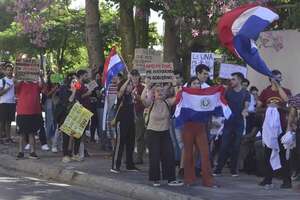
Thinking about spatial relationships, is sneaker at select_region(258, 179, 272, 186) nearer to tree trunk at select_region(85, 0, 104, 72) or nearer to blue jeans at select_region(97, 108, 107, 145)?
blue jeans at select_region(97, 108, 107, 145)

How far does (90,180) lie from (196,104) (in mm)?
2405

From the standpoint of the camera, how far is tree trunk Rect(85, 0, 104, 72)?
16.6 metres

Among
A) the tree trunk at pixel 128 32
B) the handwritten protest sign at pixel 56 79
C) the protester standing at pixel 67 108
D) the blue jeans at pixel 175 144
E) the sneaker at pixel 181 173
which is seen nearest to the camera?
the sneaker at pixel 181 173

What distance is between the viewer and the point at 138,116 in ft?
40.3

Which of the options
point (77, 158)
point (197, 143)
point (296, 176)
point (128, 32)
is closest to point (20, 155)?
point (77, 158)

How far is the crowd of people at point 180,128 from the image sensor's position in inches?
403

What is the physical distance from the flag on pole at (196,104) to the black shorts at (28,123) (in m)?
3.82

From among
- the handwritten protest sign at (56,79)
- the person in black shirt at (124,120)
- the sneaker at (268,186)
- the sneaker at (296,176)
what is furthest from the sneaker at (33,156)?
the sneaker at (296,176)

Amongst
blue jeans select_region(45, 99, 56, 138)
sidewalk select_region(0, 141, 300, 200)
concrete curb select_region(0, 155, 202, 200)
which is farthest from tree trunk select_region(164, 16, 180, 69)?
concrete curb select_region(0, 155, 202, 200)

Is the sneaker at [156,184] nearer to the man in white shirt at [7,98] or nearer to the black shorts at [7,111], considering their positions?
the man in white shirt at [7,98]

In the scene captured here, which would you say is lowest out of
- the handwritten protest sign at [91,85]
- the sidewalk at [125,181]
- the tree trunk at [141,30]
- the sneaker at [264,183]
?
the sidewalk at [125,181]

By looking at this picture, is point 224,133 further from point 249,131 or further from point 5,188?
point 5,188

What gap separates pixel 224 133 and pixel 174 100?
58.9 inches

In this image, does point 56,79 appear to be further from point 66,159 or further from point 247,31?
point 247,31
